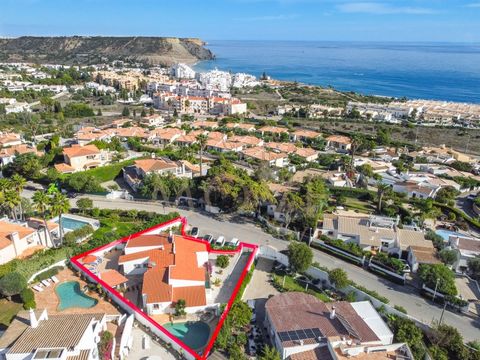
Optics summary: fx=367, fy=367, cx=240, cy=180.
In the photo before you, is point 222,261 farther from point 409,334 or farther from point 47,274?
point 409,334

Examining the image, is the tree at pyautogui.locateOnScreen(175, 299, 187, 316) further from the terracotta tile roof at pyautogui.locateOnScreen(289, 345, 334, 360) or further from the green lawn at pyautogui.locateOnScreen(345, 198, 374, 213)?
the green lawn at pyautogui.locateOnScreen(345, 198, 374, 213)

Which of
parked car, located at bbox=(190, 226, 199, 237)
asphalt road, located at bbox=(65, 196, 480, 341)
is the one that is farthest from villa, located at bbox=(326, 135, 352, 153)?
parked car, located at bbox=(190, 226, 199, 237)

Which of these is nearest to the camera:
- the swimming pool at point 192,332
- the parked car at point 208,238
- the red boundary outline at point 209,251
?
the red boundary outline at point 209,251

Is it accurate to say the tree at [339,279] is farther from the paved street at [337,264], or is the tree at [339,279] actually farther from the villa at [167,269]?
the villa at [167,269]

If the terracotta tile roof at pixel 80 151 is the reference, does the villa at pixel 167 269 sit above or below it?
below

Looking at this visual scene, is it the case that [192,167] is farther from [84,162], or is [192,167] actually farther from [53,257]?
[53,257]

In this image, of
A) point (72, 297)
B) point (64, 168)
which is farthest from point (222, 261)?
point (64, 168)

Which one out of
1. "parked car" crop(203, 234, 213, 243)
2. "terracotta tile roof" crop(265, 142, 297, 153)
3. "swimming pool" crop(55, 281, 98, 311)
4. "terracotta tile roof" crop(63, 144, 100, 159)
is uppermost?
"terracotta tile roof" crop(63, 144, 100, 159)

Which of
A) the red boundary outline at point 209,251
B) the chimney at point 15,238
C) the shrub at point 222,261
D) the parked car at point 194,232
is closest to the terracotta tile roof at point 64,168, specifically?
the chimney at point 15,238
